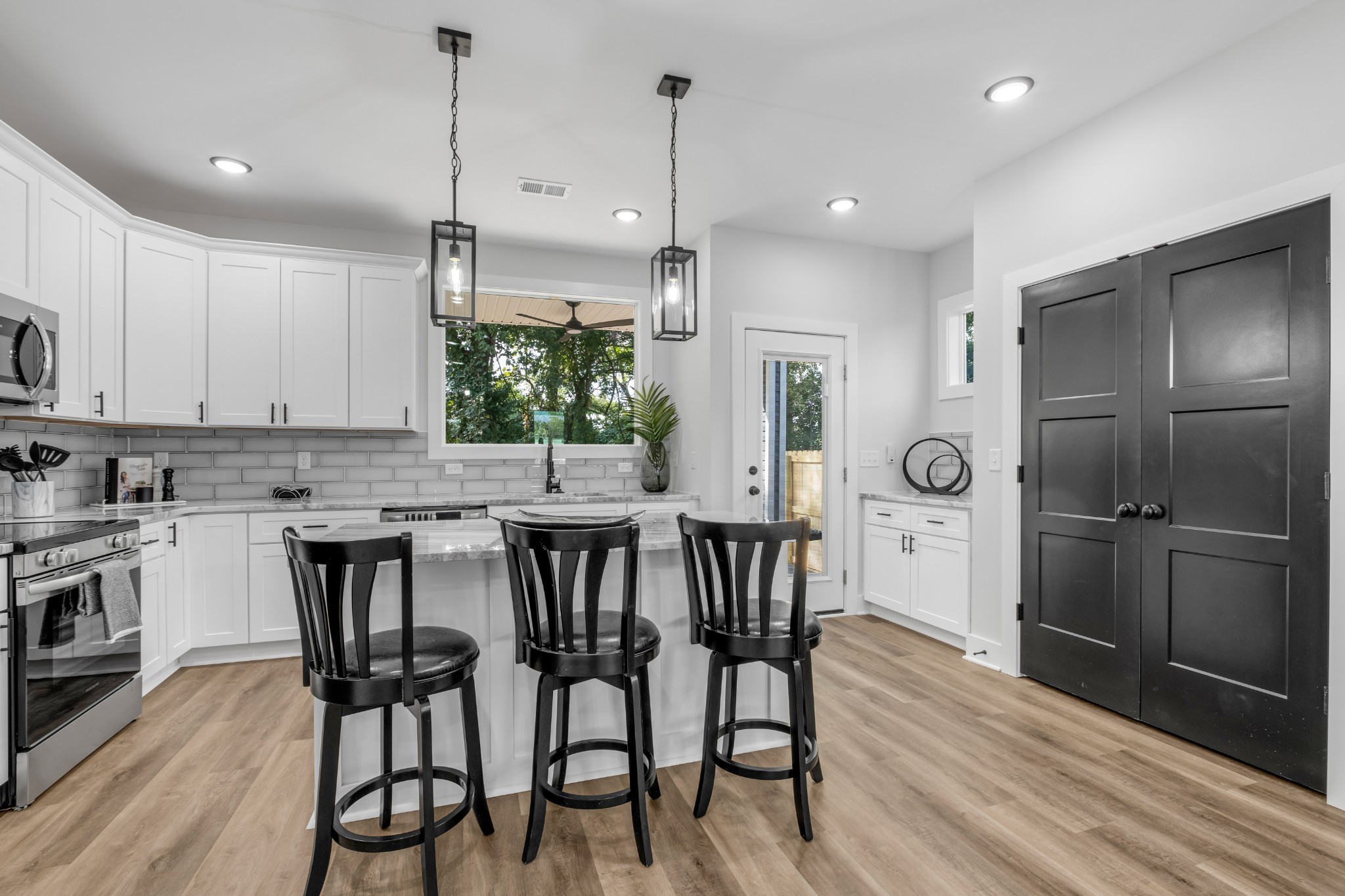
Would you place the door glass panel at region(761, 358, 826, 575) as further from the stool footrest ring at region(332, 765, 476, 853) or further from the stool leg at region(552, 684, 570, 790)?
the stool footrest ring at region(332, 765, 476, 853)

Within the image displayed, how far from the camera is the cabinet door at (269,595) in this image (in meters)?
3.74

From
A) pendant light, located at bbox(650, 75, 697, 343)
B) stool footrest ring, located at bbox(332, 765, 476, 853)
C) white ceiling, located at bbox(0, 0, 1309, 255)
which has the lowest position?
stool footrest ring, located at bbox(332, 765, 476, 853)

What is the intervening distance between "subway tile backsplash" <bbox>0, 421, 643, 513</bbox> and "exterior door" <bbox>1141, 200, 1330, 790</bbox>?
11.8 feet

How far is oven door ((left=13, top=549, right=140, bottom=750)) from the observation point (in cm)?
219

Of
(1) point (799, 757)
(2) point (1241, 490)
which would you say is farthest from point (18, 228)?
(2) point (1241, 490)

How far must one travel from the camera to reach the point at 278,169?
3.51 metres

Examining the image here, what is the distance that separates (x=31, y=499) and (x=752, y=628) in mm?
3228

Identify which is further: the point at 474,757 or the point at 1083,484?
the point at 1083,484

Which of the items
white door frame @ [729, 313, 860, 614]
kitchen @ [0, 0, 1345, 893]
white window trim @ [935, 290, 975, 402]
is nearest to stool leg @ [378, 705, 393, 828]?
kitchen @ [0, 0, 1345, 893]

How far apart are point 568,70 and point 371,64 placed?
0.78 meters

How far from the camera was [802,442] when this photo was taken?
4.70 metres

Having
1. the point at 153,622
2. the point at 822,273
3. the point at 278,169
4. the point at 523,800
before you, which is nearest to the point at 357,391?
the point at 278,169

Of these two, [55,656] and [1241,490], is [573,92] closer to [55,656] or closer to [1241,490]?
[55,656]

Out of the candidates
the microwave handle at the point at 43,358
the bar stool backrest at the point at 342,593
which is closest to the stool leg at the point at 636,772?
the bar stool backrest at the point at 342,593
